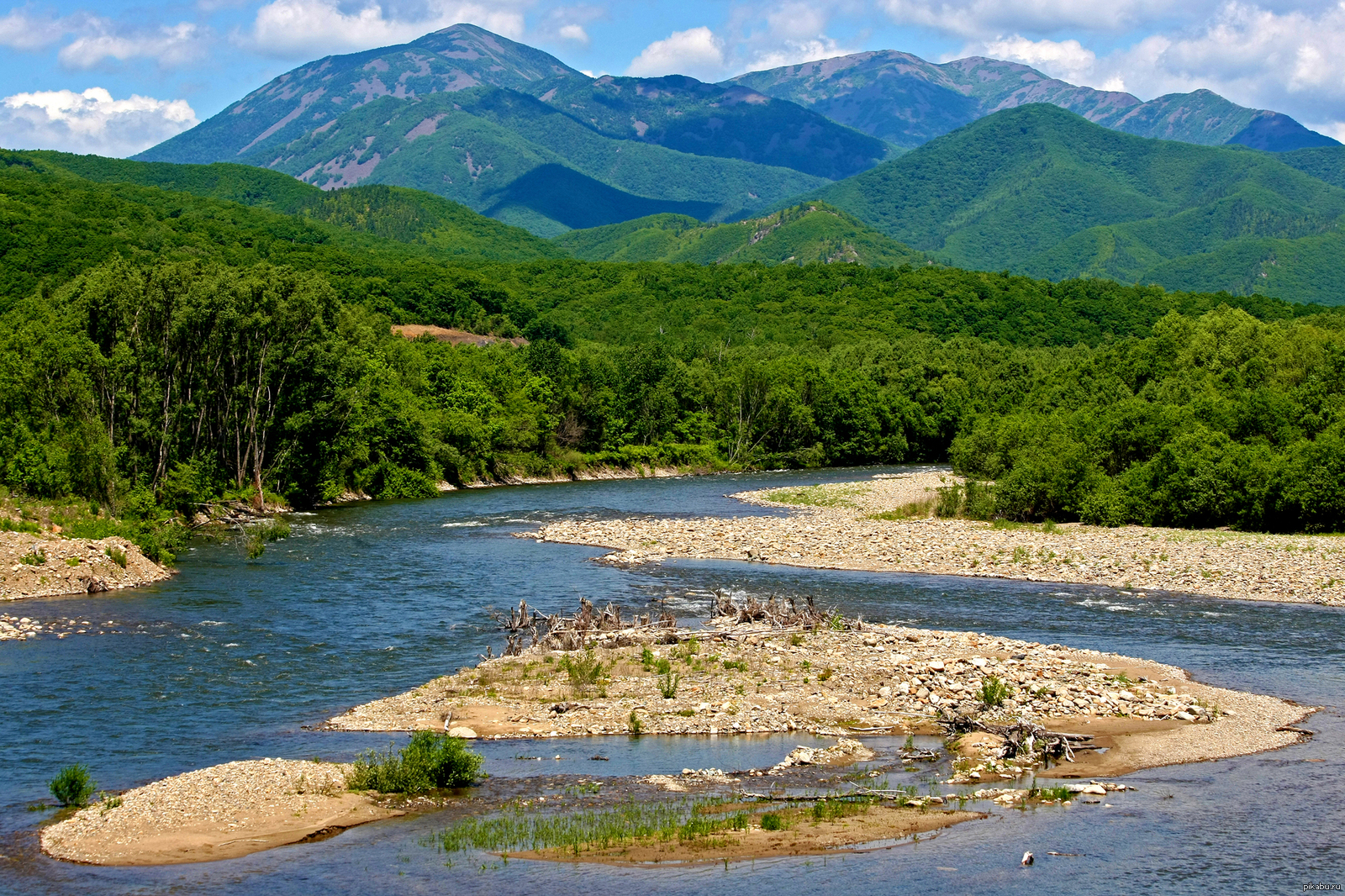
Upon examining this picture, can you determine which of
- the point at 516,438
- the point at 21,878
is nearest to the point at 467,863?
the point at 21,878

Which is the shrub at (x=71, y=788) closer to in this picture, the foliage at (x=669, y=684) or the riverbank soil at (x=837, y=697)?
the riverbank soil at (x=837, y=697)

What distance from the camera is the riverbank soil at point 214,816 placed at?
17.5m

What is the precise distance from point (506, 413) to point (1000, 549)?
174 feet

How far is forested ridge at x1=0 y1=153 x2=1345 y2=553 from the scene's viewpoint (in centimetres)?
5328

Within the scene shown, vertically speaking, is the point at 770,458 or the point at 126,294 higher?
the point at 126,294

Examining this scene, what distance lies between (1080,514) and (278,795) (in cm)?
4639

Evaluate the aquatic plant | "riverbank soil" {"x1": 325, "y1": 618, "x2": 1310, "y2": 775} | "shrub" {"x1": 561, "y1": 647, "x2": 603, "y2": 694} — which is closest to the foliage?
"riverbank soil" {"x1": 325, "y1": 618, "x2": 1310, "y2": 775}

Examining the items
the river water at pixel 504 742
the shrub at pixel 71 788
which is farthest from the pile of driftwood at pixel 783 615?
the shrub at pixel 71 788

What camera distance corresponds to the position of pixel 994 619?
3566cm

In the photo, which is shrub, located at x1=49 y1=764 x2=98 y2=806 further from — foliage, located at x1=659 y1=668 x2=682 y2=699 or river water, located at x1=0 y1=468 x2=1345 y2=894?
foliage, located at x1=659 y1=668 x2=682 y2=699

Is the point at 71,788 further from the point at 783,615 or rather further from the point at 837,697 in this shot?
the point at 783,615

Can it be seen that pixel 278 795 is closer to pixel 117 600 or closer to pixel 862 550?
pixel 117 600

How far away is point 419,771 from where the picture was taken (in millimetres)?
20203

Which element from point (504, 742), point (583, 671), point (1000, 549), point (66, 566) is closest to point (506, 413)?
point (1000, 549)
